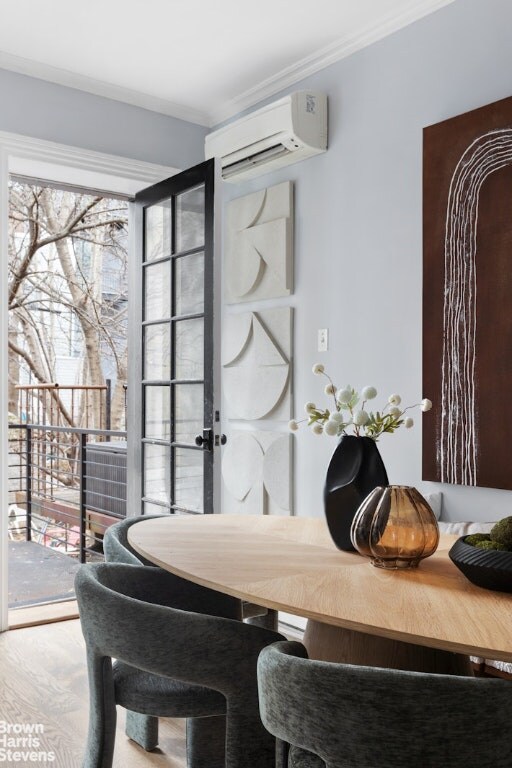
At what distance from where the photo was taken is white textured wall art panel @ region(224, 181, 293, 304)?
3.44m

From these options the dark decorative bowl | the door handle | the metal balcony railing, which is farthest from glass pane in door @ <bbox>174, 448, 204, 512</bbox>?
the dark decorative bowl

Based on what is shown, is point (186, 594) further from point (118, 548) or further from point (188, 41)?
point (188, 41)

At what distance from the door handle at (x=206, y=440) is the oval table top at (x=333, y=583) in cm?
124

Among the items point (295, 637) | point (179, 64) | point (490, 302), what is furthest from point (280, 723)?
point (179, 64)

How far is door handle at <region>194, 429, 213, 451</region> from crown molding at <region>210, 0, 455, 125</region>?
70.4 inches

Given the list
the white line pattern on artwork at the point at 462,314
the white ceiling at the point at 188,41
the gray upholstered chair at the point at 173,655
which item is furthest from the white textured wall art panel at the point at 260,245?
the gray upholstered chair at the point at 173,655

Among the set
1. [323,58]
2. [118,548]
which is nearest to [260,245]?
[323,58]

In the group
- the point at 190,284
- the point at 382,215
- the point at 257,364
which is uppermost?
the point at 382,215

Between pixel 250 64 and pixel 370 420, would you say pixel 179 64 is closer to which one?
pixel 250 64

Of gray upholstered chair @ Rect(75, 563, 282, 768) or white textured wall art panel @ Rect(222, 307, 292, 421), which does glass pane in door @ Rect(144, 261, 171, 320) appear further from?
gray upholstered chair @ Rect(75, 563, 282, 768)

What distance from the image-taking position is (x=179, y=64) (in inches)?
132

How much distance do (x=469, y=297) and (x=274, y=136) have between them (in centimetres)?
133

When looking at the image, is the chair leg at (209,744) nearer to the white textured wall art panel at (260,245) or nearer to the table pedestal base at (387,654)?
the table pedestal base at (387,654)

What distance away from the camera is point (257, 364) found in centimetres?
362
